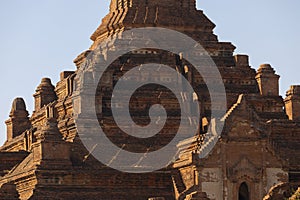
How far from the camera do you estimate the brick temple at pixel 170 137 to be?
5047cm

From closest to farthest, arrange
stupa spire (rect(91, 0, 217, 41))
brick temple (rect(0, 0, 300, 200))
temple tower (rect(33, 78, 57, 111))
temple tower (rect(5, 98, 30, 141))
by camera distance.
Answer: brick temple (rect(0, 0, 300, 200)) → stupa spire (rect(91, 0, 217, 41)) → temple tower (rect(33, 78, 57, 111)) → temple tower (rect(5, 98, 30, 141))

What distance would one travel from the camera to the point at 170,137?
53844mm

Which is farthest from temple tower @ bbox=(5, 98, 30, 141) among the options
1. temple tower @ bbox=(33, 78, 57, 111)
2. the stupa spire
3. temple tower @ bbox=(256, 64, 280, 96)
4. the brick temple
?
temple tower @ bbox=(256, 64, 280, 96)

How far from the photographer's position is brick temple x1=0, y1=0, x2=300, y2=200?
50.5m

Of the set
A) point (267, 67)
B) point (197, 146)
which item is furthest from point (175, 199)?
point (267, 67)

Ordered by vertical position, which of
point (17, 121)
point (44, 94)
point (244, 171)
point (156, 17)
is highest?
point (156, 17)

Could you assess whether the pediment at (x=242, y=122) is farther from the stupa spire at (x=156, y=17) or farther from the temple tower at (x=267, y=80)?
the stupa spire at (x=156, y=17)

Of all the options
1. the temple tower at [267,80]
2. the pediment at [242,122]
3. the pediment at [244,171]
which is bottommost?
the pediment at [244,171]

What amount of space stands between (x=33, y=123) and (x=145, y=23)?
24.7 feet

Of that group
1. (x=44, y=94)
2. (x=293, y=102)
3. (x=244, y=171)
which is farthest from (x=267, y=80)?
(x=44, y=94)

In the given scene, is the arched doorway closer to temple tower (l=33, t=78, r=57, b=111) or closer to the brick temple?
the brick temple

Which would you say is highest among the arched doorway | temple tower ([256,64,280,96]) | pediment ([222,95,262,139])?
temple tower ([256,64,280,96])

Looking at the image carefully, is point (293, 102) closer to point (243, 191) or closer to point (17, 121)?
point (243, 191)

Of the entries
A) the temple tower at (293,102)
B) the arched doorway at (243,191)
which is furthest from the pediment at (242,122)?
the temple tower at (293,102)
